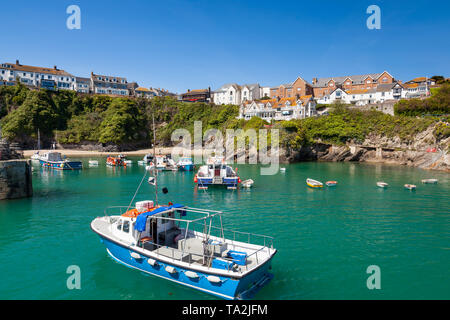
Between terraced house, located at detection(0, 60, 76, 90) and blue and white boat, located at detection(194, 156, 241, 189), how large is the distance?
9328cm

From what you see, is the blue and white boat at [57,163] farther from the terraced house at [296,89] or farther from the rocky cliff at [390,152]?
the terraced house at [296,89]

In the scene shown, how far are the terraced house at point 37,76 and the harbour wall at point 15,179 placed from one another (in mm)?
87688

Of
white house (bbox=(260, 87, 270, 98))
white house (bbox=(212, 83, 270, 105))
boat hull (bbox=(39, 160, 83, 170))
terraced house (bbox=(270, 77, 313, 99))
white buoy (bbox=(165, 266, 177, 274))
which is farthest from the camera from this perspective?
white house (bbox=(260, 87, 270, 98))

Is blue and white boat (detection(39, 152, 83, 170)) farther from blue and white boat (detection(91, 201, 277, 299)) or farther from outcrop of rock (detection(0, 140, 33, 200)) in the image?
blue and white boat (detection(91, 201, 277, 299))

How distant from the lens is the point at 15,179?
32.7m

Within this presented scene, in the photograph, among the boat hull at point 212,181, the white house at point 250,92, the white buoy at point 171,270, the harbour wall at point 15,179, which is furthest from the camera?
the white house at point 250,92

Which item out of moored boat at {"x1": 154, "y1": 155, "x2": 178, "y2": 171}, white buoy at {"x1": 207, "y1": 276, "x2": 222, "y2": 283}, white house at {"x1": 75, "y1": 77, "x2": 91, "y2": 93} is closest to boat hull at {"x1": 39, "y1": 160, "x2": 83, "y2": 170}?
moored boat at {"x1": 154, "y1": 155, "x2": 178, "y2": 171}

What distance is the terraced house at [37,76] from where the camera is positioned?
105 m

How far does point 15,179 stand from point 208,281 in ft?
101

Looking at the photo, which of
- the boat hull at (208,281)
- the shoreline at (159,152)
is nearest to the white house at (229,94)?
the shoreline at (159,152)

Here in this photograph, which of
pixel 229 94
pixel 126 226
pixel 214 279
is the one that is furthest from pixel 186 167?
pixel 229 94

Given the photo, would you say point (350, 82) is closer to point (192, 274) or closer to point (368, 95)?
point (368, 95)

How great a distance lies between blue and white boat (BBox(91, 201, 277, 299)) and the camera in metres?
13.0
